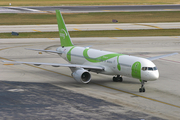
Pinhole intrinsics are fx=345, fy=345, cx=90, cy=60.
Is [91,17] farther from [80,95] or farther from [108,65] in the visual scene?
[80,95]

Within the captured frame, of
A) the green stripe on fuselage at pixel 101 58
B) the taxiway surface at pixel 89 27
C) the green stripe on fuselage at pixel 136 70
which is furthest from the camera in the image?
the taxiway surface at pixel 89 27

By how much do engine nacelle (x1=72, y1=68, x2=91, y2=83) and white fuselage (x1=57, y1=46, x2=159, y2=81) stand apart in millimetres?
2224

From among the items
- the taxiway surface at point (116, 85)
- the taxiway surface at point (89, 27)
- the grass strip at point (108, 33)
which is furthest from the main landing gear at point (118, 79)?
the taxiway surface at point (89, 27)

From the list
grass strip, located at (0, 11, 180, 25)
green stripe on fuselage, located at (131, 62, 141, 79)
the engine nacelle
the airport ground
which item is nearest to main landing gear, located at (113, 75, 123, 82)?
the airport ground

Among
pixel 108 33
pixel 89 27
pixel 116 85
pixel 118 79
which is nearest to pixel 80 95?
pixel 116 85

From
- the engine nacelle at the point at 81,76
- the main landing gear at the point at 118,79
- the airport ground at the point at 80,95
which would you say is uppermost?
the engine nacelle at the point at 81,76

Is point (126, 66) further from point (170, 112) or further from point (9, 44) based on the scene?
point (9, 44)

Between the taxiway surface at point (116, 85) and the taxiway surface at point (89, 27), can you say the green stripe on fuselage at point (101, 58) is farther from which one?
the taxiway surface at point (89, 27)

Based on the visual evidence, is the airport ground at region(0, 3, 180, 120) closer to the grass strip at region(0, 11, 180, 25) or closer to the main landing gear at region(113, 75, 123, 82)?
the main landing gear at region(113, 75, 123, 82)

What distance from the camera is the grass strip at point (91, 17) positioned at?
108 m

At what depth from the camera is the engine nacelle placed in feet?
121

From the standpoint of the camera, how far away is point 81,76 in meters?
36.9

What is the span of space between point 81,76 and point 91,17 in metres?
82.4

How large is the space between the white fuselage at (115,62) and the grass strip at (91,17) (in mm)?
63373
